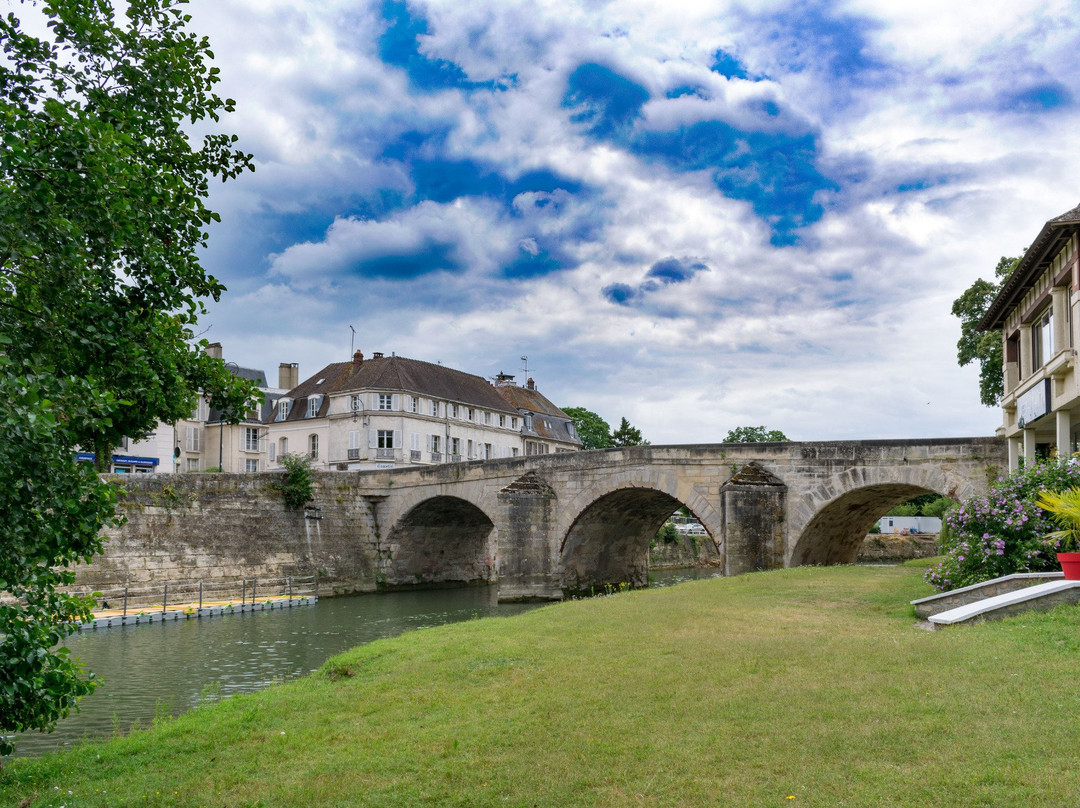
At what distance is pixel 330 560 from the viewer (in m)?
30.9

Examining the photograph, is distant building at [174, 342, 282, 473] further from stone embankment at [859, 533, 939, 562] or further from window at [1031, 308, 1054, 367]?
window at [1031, 308, 1054, 367]

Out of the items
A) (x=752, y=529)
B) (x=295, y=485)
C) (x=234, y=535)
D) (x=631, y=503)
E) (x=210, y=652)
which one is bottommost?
(x=210, y=652)

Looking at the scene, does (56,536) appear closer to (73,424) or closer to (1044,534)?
(73,424)

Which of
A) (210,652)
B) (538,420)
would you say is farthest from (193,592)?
(538,420)

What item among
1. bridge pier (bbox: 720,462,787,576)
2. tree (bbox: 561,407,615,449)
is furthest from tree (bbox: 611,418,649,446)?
bridge pier (bbox: 720,462,787,576)

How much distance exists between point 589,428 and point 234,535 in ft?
141

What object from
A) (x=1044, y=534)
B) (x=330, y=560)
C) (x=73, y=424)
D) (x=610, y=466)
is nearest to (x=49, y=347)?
(x=73, y=424)

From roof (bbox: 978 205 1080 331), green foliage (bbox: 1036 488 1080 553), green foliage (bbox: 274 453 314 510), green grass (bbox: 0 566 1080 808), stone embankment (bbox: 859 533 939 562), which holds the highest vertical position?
roof (bbox: 978 205 1080 331)

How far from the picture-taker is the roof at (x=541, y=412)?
5662 centimetres

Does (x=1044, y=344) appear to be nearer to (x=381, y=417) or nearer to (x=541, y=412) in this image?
(x=381, y=417)

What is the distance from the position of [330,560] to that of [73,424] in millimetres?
26306

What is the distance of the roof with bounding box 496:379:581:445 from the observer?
5662 cm

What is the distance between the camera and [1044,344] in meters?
18.0

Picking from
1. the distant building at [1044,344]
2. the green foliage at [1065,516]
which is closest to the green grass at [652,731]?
the green foliage at [1065,516]
